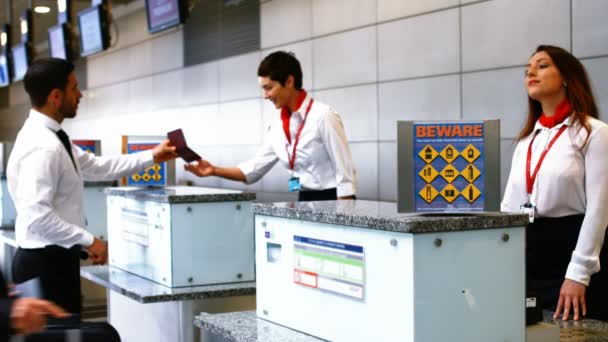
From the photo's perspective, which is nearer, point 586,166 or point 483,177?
point 483,177

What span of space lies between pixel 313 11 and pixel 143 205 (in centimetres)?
397

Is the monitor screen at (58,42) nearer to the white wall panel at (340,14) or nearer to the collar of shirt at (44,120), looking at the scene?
the white wall panel at (340,14)

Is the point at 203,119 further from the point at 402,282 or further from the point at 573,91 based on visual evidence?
the point at 402,282

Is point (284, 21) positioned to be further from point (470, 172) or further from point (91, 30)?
point (470, 172)

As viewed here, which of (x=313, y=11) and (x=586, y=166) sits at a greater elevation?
(x=313, y=11)

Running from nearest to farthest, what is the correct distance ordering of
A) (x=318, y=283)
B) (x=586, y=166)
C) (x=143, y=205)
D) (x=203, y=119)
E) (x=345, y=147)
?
(x=318, y=283) → (x=586, y=166) → (x=143, y=205) → (x=345, y=147) → (x=203, y=119)

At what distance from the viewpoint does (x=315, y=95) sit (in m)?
7.20

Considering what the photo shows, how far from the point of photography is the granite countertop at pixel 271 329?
216cm

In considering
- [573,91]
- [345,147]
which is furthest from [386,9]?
[573,91]

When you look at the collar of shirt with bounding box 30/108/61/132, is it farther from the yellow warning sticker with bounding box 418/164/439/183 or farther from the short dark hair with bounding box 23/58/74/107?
the yellow warning sticker with bounding box 418/164/439/183

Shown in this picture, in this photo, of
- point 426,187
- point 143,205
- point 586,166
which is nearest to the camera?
point 426,187

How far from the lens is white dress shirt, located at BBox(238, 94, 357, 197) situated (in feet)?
13.7

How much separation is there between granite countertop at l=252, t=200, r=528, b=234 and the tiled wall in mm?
2818

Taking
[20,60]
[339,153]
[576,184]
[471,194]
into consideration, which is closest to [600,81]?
[339,153]
